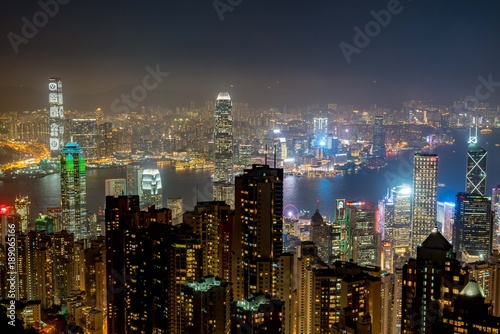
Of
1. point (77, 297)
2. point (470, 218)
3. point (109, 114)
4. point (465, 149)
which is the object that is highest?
point (109, 114)

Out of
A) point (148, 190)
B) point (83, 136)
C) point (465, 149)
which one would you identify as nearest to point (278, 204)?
point (148, 190)

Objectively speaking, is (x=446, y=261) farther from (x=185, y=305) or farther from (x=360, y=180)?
(x=360, y=180)

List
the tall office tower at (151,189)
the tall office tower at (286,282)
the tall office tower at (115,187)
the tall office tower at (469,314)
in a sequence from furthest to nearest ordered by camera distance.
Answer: the tall office tower at (115,187) < the tall office tower at (151,189) < the tall office tower at (286,282) < the tall office tower at (469,314)

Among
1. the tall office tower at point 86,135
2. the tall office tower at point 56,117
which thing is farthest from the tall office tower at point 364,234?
the tall office tower at point 86,135

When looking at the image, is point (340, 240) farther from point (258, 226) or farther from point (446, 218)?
point (258, 226)

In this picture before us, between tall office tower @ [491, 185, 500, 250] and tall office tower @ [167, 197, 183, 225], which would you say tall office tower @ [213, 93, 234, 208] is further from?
tall office tower @ [491, 185, 500, 250]

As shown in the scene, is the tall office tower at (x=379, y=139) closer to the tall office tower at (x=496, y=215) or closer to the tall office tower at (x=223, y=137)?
the tall office tower at (x=223, y=137)

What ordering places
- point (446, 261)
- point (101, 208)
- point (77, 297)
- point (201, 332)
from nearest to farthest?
point (446, 261) → point (201, 332) → point (77, 297) → point (101, 208)
